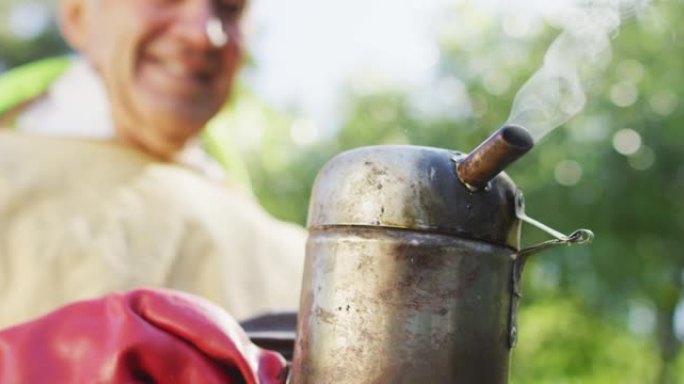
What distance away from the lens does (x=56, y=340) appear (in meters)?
0.88

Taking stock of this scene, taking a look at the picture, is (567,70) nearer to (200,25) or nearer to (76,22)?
Result: (200,25)

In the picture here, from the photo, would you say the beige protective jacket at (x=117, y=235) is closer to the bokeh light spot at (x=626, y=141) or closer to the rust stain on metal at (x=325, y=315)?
the rust stain on metal at (x=325, y=315)

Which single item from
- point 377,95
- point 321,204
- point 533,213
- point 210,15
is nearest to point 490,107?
point 533,213

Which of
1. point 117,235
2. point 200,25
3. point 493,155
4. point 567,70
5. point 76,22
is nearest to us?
point 493,155

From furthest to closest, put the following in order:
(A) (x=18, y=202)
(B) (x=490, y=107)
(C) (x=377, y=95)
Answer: (C) (x=377, y=95), (B) (x=490, y=107), (A) (x=18, y=202)

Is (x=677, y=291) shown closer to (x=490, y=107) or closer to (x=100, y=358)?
(x=490, y=107)

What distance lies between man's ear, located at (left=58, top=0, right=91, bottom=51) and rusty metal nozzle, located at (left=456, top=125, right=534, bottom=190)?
135 cm

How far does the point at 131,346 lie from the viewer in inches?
33.4

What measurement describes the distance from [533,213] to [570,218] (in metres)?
0.22

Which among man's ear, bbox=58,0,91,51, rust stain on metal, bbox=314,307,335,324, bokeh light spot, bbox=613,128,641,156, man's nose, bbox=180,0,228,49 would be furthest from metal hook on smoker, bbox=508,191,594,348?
bokeh light spot, bbox=613,128,641,156

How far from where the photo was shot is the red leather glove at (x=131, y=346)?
848mm

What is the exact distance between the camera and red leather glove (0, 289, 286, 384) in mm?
848

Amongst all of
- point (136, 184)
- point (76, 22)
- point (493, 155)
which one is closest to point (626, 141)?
point (76, 22)

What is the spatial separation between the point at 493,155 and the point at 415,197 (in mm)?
74
